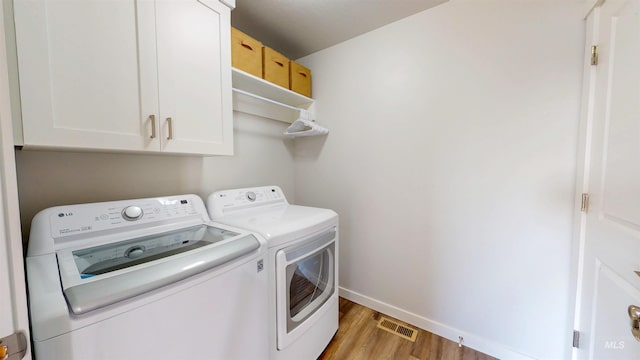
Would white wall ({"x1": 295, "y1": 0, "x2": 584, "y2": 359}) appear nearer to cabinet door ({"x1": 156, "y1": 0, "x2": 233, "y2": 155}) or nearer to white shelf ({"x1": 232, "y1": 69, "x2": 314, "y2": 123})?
white shelf ({"x1": 232, "y1": 69, "x2": 314, "y2": 123})

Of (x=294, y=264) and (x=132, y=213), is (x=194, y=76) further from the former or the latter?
(x=294, y=264)

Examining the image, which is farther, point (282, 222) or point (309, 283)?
point (309, 283)

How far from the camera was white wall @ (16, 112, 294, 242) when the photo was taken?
1068 mm

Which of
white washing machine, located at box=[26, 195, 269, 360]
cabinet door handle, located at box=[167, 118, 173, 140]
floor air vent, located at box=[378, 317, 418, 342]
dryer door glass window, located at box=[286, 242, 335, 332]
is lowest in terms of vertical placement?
floor air vent, located at box=[378, 317, 418, 342]

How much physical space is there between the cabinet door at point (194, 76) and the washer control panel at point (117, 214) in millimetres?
325

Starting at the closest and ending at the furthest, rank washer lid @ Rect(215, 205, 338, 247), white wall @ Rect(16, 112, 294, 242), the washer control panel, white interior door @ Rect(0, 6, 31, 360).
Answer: white interior door @ Rect(0, 6, 31, 360), the washer control panel, white wall @ Rect(16, 112, 294, 242), washer lid @ Rect(215, 205, 338, 247)

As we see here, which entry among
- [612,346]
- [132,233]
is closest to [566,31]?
[612,346]

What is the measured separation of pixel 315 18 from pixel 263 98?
2.40 ft

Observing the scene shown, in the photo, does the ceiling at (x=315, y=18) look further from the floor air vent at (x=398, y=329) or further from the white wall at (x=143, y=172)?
the floor air vent at (x=398, y=329)

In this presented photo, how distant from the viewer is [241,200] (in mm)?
1625

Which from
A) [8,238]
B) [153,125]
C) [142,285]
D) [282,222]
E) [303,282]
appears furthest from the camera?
[303,282]

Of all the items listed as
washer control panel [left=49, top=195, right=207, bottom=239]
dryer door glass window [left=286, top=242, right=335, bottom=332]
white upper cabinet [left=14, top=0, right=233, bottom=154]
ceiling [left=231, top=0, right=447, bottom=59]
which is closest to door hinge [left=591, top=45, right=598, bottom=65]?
ceiling [left=231, top=0, right=447, bottom=59]

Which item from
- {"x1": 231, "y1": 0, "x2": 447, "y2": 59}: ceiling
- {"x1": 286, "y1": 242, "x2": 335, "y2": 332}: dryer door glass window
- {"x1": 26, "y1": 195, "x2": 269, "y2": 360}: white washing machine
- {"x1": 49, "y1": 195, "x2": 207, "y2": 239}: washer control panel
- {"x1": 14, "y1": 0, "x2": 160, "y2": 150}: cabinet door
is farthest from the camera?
{"x1": 231, "y1": 0, "x2": 447, "y2": 59}: ceiling

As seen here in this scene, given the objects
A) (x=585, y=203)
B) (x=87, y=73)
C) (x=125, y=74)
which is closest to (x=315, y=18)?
(x=125, y=74)
